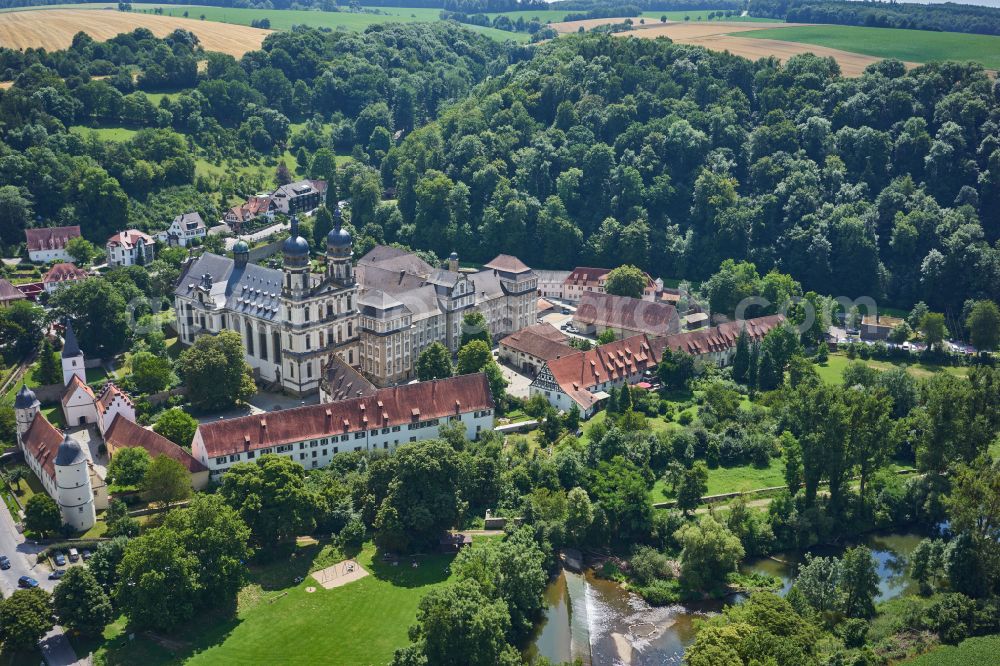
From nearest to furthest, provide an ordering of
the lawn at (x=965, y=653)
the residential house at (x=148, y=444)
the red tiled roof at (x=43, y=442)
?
the lawn at (x=965, y=653) < the red tiled roof at (x=43, y=442) < the residential house at (x=148, y=444)

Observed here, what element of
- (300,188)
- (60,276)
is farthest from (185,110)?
(60,276)

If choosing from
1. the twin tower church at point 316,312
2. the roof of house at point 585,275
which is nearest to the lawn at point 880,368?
the roof of house at point 585,275

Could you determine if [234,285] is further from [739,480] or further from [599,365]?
[739,480]

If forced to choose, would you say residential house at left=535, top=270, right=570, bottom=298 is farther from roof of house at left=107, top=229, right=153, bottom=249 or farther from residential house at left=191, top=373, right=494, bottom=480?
roof of house at left=107, top=229, right=153, bottom=249

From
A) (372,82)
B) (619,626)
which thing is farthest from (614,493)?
(372,82)

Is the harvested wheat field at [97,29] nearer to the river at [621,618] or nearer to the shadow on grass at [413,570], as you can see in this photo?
the shadow on grass at [413,570]

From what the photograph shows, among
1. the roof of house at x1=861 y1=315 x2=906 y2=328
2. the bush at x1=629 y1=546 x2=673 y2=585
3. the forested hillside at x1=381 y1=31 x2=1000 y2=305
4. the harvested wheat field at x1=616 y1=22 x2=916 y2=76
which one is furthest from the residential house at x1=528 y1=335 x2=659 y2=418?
the harvested wheat field at x1=616 y1=22 x2=916 y2=76

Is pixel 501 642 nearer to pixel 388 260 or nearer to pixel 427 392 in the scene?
pixel 427 392
